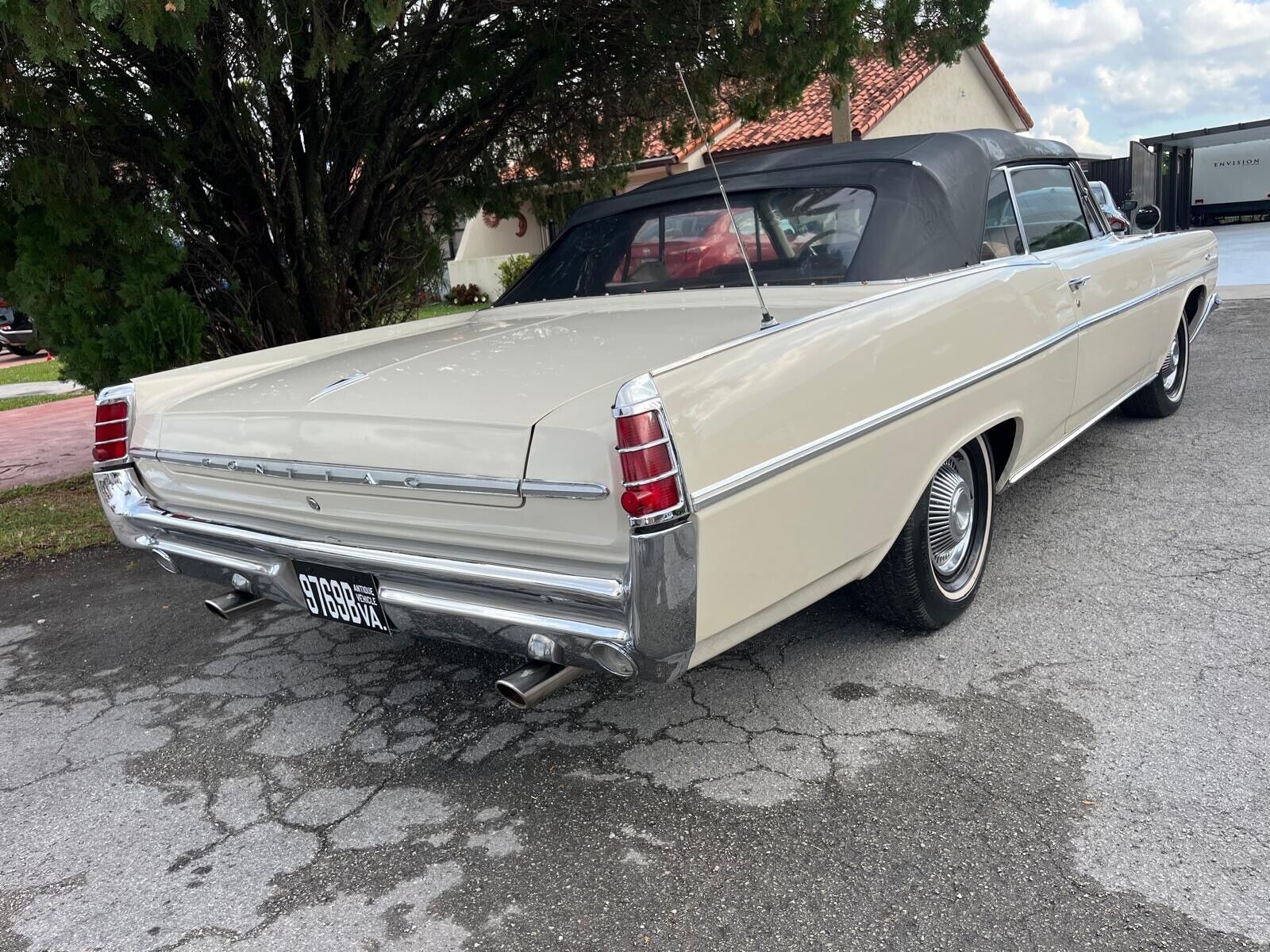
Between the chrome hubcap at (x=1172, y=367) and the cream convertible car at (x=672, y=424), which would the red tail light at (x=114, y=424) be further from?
the chrome hubcap at (x=1172, y=367)

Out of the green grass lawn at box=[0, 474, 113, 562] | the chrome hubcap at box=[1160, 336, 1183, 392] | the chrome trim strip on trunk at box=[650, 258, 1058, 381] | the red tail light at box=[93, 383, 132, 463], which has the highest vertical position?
the chrome trim strip on trunk at box=[650, 258, 1058, 381]

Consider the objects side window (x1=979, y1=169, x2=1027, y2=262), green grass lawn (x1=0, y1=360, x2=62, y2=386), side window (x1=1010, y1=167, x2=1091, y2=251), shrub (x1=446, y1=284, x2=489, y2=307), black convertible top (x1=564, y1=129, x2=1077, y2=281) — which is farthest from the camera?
shrub (x1=446, y1=284, x2=489, y2=307)

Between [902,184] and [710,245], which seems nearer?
[902,184]

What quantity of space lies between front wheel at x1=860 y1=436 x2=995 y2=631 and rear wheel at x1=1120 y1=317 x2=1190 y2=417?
9.14 ft

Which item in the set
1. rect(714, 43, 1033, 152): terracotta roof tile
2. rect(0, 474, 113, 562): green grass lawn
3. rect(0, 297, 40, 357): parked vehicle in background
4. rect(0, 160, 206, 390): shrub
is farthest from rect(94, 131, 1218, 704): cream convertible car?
rect(0, 297, 40, 357): parked vehicle in background

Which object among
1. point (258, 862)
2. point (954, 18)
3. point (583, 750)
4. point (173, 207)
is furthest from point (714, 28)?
point (258, 862)

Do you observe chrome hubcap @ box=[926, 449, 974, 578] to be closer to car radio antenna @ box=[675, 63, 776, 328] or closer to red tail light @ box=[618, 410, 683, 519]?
car radio antenna @ box=[675, 63, 776, 328]

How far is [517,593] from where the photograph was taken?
2.44 meters

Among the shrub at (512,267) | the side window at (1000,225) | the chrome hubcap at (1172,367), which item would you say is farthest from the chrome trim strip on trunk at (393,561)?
the shrub at (512,267)

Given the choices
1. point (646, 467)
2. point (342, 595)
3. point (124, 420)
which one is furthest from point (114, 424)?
point (646, 467)

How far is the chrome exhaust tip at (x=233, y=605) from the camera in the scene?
3332 mm

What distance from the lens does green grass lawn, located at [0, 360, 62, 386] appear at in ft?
55.0

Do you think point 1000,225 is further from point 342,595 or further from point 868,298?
point 342,595

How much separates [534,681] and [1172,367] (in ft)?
16.6
